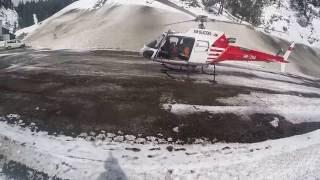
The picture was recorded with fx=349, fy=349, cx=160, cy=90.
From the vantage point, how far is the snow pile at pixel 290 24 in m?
33.5

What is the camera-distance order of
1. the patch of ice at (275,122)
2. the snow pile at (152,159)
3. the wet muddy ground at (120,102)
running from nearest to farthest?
the snow pile at (152,159), the wet muddy ground at (120,102), the patch of ice at (275,122)

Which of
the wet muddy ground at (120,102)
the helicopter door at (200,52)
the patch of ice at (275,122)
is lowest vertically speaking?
the patch of ice at (275,122)

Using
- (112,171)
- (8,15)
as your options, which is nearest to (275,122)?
(112,171)

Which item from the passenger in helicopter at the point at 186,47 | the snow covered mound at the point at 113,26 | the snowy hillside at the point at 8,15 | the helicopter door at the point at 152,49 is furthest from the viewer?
the snowy hillside at the point at 8,15

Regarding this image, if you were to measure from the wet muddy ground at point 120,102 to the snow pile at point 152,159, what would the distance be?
0.65 m

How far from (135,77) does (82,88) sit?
270cm

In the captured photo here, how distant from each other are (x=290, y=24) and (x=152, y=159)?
3202 cm

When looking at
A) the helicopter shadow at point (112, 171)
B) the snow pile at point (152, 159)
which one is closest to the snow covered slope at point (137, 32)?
the snow pile at point (152, 159)

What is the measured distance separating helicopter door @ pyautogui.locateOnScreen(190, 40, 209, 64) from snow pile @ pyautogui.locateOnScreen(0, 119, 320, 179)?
21.2 feet

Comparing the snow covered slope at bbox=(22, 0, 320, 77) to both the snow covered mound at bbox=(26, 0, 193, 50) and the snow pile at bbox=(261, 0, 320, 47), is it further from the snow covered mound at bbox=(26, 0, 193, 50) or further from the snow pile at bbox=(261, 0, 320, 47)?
the snow pile at bbox=(261, 0, 320, 47)

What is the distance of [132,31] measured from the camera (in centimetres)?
2788

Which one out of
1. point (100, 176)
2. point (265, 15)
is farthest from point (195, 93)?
point (265, 15)

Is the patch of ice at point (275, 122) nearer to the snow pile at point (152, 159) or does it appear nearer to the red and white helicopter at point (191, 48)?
the snow pile at point (152, 159)

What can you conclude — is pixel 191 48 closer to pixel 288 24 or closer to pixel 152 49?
pixel 152 49
